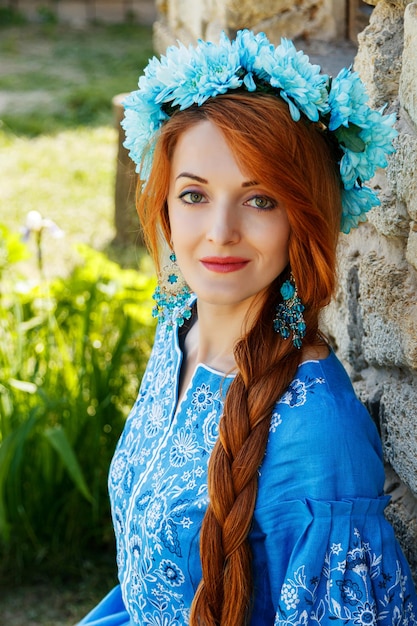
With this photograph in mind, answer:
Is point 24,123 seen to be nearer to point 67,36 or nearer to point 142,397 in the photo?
point 67,36

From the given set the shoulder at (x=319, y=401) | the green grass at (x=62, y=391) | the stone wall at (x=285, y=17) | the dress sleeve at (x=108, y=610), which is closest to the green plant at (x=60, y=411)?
the green grass at (x=62, y=391)

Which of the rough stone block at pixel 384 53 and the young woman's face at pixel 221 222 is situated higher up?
the rough stone block at pixel 384 53

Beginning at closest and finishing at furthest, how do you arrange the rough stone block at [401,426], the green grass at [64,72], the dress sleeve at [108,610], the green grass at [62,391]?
the rough stone block at [401,426] < the dress sleeve at [108,610] < the green grass at [62,391] < the green grass at [64,72]

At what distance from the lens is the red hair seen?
125cm

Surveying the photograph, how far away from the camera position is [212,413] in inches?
56.2

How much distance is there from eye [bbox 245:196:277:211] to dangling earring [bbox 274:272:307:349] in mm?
130

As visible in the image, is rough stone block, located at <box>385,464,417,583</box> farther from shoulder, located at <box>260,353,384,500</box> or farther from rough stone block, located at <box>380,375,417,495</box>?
shoulder, located at <box>260,353,384,500</box>

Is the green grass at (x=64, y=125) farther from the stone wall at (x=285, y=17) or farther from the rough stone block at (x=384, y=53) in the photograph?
the rough stone block at (x=384, y=53)

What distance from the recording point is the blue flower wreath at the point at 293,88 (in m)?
1.26

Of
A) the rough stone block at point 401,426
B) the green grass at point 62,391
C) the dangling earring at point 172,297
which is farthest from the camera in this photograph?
the green grass at point 62,391

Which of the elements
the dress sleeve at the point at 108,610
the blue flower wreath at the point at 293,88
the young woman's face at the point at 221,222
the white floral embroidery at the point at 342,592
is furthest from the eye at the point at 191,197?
the dress sleeve at the point at 108,610

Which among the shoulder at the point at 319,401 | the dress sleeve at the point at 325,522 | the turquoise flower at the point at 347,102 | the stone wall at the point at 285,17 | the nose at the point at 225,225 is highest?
the stone wall at the point at 285,17

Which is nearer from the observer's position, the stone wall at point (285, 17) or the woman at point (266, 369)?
the woman at point (266, 369)

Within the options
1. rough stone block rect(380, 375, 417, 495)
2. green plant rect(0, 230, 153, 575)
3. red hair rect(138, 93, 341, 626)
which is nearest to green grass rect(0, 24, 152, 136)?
green plant rect(0, 230, 153, 575)
